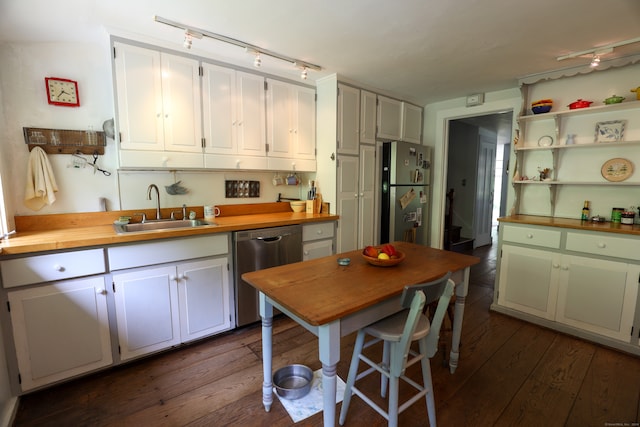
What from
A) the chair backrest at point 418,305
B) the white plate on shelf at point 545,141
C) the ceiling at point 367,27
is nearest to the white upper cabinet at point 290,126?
the ceiling at point 367,27

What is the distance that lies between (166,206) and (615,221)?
3904 mm

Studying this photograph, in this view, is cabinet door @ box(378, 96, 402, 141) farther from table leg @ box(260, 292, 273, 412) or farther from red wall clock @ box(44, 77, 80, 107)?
red wall clock @ box(44, 77, 80, 107)

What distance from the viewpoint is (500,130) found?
5734mm

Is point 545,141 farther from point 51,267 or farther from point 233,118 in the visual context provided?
point 51,267

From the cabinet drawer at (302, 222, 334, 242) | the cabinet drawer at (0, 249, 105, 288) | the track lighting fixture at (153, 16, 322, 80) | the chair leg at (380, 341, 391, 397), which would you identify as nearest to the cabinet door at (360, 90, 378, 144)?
the track lighting fixture at (153, 16, 322, 80)

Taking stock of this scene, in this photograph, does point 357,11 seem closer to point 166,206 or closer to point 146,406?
point 166,206

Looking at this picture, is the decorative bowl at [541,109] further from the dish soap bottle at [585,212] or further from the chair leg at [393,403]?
the chair leg at [393,403]

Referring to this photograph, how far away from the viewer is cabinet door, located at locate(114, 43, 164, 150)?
2.13 metres

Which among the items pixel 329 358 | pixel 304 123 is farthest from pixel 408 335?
pixel 304 123

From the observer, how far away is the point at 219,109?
2582mm

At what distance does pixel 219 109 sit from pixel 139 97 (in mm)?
600

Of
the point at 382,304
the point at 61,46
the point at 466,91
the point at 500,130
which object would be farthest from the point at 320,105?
the point at 500,130

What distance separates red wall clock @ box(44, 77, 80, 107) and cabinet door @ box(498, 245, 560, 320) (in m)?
3.85

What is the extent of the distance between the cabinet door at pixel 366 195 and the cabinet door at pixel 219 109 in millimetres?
1447
